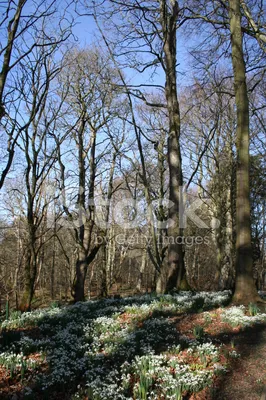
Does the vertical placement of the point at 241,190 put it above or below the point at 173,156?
below

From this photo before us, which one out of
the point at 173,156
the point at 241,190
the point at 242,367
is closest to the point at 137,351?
the point at 242,367

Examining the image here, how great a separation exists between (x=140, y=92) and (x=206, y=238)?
2091cm

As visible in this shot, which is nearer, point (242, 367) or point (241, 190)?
point (242, 367)

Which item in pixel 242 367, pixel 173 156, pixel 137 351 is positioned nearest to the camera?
pixel 242 367

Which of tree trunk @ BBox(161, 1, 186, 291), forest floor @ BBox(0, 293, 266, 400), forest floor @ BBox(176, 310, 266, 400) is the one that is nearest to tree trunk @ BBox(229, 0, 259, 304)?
forest floor @ BBox(0, 293, 266, 400)

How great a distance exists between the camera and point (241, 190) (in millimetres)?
7164

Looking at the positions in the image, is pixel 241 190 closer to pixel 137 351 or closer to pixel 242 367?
pixel 242 367

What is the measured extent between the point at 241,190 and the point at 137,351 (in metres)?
4.01

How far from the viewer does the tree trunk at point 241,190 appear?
6.77 metres

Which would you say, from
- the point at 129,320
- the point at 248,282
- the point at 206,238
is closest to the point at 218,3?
the point at 248,282

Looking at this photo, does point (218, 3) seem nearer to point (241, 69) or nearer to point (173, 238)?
point (241, 69)

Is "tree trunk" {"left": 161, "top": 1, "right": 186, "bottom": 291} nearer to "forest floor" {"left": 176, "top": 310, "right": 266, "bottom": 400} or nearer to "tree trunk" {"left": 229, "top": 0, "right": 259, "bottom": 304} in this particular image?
"tree trunk" {"left": 229, "top": 0, "right": 259, "bottom": 304}

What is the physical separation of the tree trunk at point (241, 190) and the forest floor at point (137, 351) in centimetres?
56

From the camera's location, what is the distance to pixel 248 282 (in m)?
6.77
